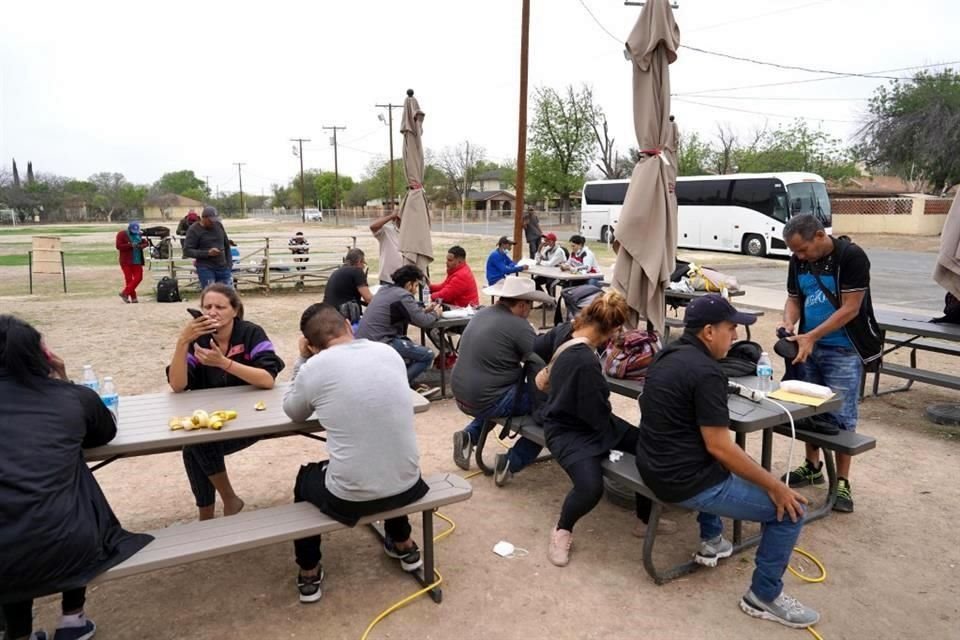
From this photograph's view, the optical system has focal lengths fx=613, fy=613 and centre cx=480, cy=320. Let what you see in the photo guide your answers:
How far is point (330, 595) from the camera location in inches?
117

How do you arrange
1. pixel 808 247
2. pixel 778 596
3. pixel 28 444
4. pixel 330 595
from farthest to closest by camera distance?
pixel 808 247 → pixel 330 595 → pixel 778 596 → pixel 28 444

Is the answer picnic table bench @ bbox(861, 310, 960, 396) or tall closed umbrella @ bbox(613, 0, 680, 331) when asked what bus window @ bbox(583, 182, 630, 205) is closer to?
picnic table bench @ bbox(861, 310, 960, 396)

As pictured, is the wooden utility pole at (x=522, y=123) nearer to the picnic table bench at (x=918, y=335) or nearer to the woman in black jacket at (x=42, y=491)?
the picnic table bench at (x=918, y=335)

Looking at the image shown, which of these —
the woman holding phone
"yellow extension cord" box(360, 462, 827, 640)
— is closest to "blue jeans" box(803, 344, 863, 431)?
"yellow extension cord" box(360, 462, 827, 640)

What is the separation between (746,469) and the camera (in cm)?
269

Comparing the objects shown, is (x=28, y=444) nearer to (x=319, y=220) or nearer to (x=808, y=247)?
(x=808, y=247)

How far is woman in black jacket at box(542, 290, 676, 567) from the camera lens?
10.6 ft

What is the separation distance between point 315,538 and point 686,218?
81.1 feet

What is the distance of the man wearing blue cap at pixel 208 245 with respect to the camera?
1016 cm

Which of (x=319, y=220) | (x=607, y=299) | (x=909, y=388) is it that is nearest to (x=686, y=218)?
(x=909, y=388)

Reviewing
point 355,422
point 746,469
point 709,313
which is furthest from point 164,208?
point 746,469

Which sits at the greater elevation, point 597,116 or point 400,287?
point 597,116

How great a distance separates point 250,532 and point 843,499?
3.45m

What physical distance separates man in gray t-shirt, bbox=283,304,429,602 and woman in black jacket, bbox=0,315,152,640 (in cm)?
80
